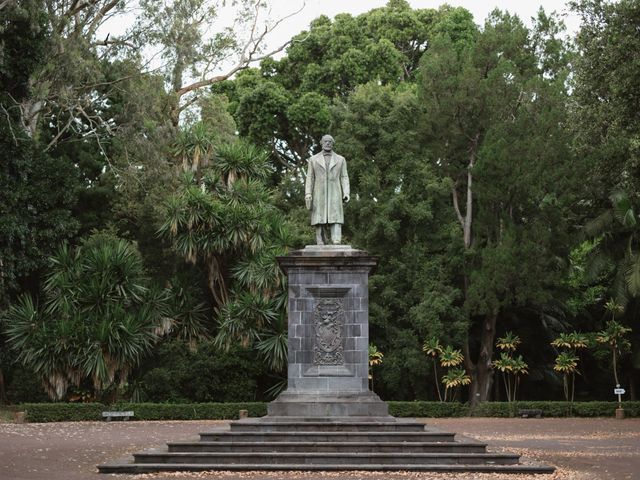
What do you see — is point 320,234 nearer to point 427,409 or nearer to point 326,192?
point 326,192

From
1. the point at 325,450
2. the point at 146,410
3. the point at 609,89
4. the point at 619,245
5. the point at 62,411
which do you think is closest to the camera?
the point at 325,450

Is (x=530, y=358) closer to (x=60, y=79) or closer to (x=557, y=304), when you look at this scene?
(x=557, y=304)

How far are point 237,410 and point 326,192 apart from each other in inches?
464

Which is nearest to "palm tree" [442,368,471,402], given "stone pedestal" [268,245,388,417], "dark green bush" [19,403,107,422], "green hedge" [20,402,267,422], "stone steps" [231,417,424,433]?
"green hedge" [20,402,267,422]

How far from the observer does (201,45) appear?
31328 mm

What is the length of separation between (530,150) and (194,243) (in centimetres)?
1110

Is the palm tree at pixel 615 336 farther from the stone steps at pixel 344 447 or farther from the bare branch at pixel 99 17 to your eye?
the bare branch at pixel 99 17

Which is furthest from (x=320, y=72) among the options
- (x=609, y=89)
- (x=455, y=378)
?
(x=609, y=89)

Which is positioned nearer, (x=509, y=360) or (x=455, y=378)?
(x=455, y=378)

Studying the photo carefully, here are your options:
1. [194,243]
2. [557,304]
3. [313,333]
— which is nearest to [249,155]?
[194,243]

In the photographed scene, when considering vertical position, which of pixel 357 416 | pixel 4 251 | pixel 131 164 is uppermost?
pixel 131 164

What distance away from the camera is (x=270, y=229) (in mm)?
30438

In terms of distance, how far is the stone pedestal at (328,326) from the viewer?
54.1 feet

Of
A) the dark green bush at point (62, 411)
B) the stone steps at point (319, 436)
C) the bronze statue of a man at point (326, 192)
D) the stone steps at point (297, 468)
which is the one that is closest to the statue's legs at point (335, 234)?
the bronze statue of a man at point (326, 192)
